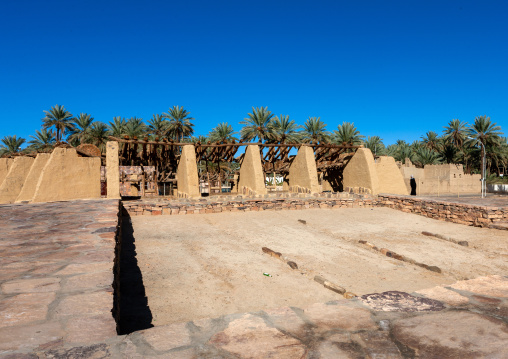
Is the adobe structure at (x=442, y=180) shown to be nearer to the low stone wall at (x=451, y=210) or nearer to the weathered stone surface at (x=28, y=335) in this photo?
the low stone wall at (x=451, y=210)

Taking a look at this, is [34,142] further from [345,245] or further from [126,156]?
[345,245]

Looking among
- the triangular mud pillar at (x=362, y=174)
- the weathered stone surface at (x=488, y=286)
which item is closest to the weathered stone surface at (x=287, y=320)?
the weathered stone surface at (x=488, y=286)

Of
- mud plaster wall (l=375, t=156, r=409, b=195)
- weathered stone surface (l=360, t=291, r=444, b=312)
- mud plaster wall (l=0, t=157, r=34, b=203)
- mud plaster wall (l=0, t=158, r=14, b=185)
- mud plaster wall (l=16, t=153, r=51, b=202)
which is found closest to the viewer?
weathered stone surface (l=360, t=291, r=444, b=312)

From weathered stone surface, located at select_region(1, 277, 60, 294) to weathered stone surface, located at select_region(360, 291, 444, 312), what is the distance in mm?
2359

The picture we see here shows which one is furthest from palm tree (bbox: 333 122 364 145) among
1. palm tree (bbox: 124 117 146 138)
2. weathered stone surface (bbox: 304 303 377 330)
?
weathered stone surface (bbox: 304 303 377 330)

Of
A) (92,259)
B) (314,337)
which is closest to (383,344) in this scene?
(314,337)

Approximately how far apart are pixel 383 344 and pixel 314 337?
0.37 metres

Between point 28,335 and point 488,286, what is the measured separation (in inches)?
135

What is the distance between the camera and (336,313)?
7.09 feet

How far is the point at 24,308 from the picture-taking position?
2.10 meters

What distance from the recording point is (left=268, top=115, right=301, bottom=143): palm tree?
28.8m

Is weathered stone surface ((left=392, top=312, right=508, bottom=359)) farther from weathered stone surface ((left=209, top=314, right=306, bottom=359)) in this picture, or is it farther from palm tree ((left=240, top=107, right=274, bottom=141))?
palm tree ((left=240, top=107, right=274, bottom=141))

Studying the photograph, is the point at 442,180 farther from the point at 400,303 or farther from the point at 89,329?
the point at 89,329

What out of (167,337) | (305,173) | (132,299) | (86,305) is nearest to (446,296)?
(167,337)
